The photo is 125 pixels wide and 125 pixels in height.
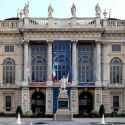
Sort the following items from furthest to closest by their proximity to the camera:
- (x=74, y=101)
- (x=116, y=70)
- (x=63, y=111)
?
(x=116, y=70) → (x=74, y=101) → (x=63, y=111)

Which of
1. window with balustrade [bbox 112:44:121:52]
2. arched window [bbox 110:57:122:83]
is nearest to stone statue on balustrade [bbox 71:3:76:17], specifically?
window with balustrade [bbox 112:44:121:52]

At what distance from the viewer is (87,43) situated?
255 ft

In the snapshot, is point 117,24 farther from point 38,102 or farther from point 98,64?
point 38,102

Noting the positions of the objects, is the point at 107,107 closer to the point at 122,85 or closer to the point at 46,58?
the point at 122,85

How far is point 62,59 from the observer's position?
76312mm

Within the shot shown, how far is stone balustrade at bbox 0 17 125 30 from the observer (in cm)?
7644

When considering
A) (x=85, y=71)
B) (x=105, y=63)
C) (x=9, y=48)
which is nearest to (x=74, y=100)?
(x=85, y=71)

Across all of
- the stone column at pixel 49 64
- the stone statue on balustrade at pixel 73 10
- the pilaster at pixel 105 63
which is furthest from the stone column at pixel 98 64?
the stone column at pixel 49 64

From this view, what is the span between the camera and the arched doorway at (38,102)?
76625 mm

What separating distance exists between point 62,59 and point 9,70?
26.2 feet

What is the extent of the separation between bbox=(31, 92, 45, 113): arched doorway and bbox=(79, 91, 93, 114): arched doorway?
5.59 metres

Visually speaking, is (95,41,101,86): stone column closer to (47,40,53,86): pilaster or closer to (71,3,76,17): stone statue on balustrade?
(71,3,76,17): stone statue on balustrade

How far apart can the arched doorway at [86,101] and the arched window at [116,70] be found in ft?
13.4

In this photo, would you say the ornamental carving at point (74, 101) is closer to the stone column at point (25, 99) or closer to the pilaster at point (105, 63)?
the pilaster at point (105, 63)
